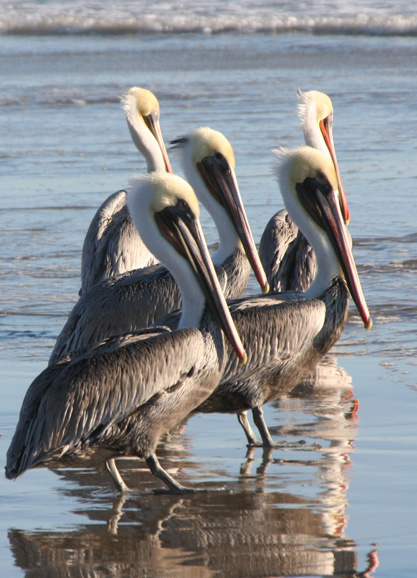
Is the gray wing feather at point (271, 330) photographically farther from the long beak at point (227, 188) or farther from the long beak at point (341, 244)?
the long beak at point (227, 188)

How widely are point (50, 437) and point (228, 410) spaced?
1090 millimetres

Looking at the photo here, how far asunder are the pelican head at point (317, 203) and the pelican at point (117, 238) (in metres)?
1.54

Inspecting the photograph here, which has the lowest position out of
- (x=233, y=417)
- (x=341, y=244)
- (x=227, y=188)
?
(x=233, y=417)

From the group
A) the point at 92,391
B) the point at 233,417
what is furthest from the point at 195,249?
the point at 233,417

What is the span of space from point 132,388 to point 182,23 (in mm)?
24001

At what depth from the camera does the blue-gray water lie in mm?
3686

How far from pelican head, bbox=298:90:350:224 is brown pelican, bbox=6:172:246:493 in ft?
7.95

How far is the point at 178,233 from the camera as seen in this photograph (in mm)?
4555

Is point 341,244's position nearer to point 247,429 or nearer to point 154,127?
point 247,429

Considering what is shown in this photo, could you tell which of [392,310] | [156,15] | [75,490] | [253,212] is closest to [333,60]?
[156,15]

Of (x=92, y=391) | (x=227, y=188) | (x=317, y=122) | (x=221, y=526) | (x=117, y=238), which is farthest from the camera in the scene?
(x=317, y=122)

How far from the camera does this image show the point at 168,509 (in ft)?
13.5

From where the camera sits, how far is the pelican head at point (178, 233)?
445 cm

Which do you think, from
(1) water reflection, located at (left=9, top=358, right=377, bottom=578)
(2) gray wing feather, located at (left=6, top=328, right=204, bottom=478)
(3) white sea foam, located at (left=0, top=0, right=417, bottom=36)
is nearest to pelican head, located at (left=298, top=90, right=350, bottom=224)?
(1) water reflection, located at (left=9, top=358, right=377, bottom=578)
